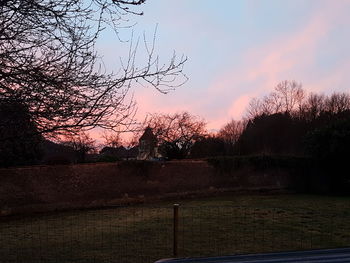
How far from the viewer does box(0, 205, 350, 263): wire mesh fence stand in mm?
8922

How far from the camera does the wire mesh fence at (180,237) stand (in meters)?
8.92

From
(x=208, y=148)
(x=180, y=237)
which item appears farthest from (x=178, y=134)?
(x=180, y=237)

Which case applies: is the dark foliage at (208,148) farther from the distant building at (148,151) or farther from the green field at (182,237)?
the green field at (182,237)

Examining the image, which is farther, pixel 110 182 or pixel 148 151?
pixel 148 151

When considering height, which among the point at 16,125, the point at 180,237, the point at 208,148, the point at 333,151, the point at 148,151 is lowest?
the point at 180,237

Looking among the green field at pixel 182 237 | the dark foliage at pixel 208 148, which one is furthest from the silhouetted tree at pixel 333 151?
the dark foliage at pixel 208 148

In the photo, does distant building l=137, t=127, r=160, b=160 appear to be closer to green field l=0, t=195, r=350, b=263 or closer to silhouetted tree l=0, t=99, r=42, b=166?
green field l=0, t=195, r=350, b=263

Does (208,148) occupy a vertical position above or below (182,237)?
above

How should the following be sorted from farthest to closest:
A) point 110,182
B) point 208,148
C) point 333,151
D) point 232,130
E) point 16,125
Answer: point 232,130, point 208,148, point 333,151, point 110,182, point 16,125

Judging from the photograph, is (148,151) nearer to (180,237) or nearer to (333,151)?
(333,151)

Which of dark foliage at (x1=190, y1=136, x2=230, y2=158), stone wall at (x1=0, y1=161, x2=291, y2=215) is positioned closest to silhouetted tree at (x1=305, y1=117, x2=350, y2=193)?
stone wall at (x1=0, y1=161, x2=291, y2=215)

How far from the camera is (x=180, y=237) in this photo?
10969 millimetres

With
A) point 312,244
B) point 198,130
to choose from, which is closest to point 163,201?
point 312,244

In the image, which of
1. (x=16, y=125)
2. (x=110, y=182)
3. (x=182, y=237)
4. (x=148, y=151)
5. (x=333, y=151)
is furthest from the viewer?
(x=148, y=151)
